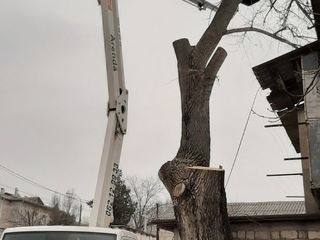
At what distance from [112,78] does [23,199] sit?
47929mm

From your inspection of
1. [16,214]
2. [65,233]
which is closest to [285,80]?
[65,233]

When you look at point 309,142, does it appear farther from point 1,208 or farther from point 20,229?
point 1,208

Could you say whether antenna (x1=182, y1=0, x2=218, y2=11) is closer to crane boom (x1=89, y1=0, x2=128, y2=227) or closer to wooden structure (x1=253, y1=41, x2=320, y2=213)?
wooden structure (x1=253, y1=41, x2=320, y2=213)

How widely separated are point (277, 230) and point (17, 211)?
45.0 metres

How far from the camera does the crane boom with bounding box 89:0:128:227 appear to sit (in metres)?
6.64

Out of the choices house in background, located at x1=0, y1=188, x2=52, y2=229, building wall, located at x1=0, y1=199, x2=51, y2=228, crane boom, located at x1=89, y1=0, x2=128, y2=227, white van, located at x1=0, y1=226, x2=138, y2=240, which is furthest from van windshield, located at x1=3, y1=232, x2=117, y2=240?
building wall, located at x1=0, y1=199, x2=51, y2=228

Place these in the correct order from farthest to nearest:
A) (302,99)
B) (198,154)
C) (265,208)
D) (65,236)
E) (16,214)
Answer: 1. (16,214)
2. (265,208)
3. (302,99)
4. (198,154)
5. (65,236)

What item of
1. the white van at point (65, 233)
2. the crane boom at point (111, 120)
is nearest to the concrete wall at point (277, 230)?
the crane boom at point (111, 120)

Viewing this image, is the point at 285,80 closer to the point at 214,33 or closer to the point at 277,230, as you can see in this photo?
the point at 277,230

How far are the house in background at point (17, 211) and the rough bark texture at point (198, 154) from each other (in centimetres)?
4318

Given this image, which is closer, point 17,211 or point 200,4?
point 200,4

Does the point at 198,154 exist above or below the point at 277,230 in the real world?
above

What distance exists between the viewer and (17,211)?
51000mm

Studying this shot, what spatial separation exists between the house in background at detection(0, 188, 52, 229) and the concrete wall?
4095 centimetres
